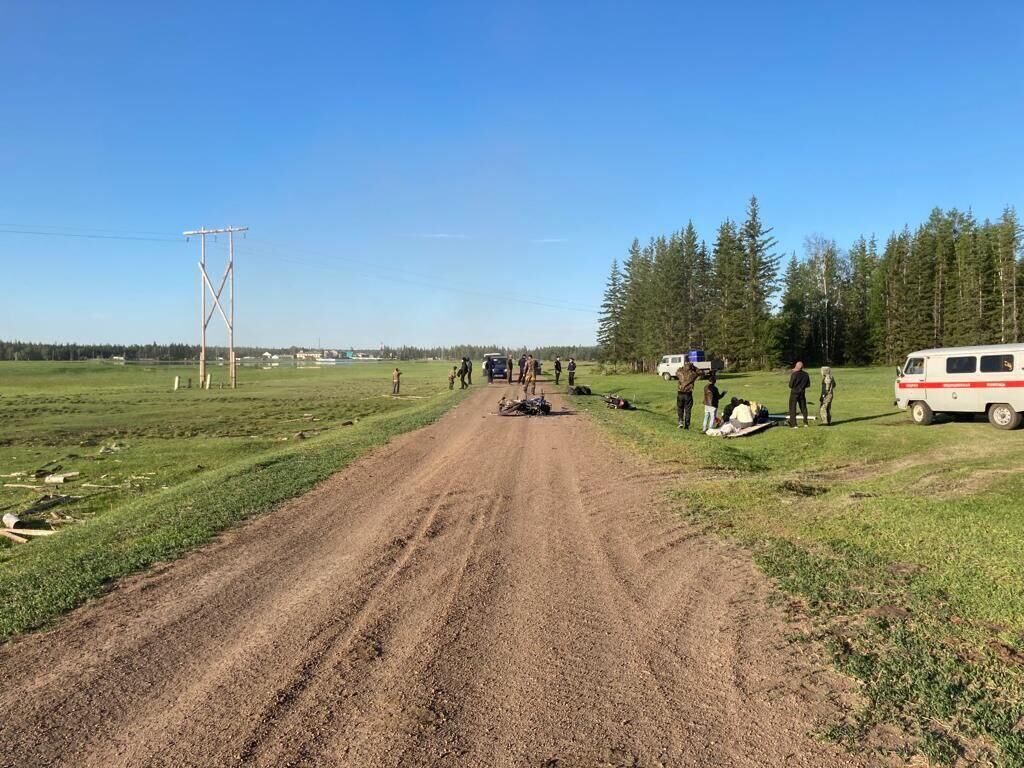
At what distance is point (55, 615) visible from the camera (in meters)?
4.89

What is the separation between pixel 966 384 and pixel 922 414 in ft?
4.39

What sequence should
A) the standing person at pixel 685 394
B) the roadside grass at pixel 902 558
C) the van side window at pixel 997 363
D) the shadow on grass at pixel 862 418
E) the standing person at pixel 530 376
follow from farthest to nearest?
the standing person at pixel 530 376 < the shadow on grass at pixel 862 418 < the standing person at pixel 685 394 < the van side window at pixel 997 363 < the roadside grass at pixel 902 558

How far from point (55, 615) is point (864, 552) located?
7015 mm

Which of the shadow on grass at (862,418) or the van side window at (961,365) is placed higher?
the van side window at (961,365)

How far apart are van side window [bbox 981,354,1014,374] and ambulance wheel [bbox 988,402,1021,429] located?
0.81 meters

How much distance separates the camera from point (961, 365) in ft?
54.5

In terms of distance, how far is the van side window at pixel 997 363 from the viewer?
1552 cm

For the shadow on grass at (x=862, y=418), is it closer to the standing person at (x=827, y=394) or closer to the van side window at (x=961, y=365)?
the standing person at (x=827, y=394)

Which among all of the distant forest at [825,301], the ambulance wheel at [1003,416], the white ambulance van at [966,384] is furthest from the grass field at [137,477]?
the distant forest at [825,301]

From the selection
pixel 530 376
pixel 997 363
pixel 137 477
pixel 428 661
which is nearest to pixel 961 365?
pixel 997 363

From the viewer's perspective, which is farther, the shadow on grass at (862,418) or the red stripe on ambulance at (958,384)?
the shadow on grass at (862,418)

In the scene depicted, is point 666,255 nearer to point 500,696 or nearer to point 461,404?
point 461,404

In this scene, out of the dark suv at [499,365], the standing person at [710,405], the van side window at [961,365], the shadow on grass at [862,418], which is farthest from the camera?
the dark suv at [499,365]

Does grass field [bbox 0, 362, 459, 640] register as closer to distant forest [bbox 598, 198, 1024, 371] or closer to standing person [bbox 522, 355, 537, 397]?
standing person [bbox 522, 355, 537, 397]
